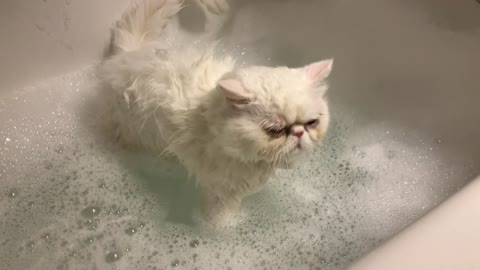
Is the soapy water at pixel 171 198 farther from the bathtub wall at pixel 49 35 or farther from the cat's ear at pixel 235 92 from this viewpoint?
the cat's ear at pixel 235 92

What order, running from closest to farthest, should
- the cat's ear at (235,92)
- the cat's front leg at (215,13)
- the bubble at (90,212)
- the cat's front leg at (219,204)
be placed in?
the cat's ear at (235,92) → the cat's front leg at (219,204) → the bubble at (90,212) → the cat's front leg at (215,13)

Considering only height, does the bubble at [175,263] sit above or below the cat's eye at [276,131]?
Result: below

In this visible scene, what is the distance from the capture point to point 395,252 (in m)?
0.52

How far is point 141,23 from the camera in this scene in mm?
941

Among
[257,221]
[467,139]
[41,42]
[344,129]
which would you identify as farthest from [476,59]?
[41,42]

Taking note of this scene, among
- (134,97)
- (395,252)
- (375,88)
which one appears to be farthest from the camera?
(375,88)

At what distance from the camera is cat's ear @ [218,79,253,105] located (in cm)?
59

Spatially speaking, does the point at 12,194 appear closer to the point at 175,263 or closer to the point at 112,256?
the point at 112,256

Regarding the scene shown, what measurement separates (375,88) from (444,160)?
0.22 metres

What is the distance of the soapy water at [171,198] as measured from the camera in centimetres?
90

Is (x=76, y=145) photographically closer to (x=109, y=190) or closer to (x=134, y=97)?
(x=109, y=190)

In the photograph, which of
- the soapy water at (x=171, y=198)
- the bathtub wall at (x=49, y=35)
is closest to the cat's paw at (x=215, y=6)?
the bathtub wall at (x=49, y=35)

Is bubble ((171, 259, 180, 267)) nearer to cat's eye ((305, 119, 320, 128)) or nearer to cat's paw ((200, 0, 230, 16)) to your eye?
cat's eye ((305, 119, 320, 128))

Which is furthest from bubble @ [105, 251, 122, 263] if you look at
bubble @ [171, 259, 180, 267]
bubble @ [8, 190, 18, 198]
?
bubble @ [8, 190, 18, 198]
